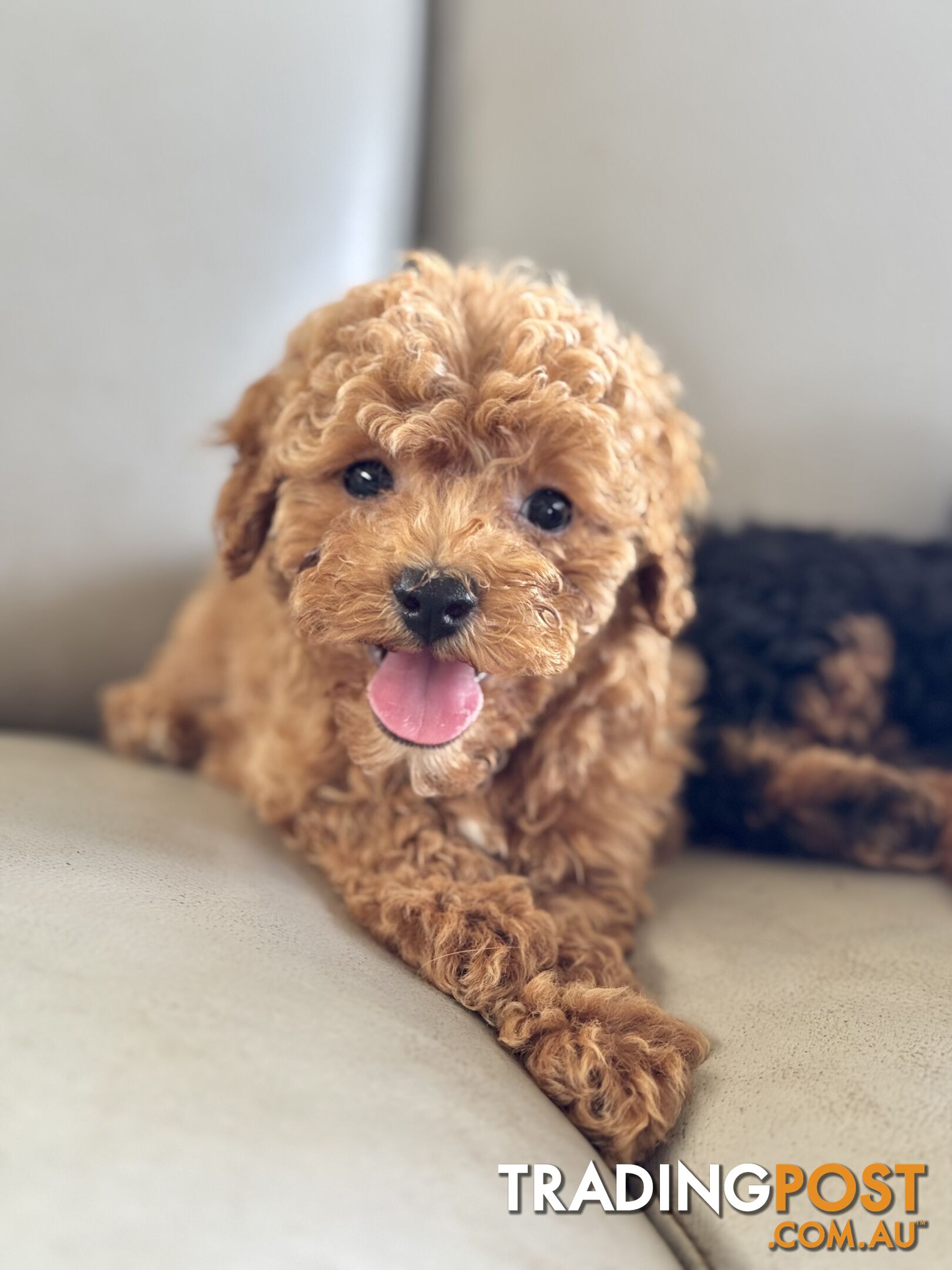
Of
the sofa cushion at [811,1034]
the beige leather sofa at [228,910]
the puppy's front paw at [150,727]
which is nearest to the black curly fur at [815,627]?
the beige leather sofa at [228,910]

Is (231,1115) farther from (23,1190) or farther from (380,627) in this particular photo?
(380,627)

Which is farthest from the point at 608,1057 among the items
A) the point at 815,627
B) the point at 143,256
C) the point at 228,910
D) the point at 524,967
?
the point at 143,256

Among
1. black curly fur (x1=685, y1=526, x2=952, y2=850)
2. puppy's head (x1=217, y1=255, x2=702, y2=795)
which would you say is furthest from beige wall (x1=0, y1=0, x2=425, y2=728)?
black curly fur (x1=685, y1=526, x2=952, y2=850)

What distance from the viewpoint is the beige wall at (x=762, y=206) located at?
209 centimetres

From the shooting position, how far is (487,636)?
4.37 feet

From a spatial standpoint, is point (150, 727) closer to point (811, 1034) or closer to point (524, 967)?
point (524, 967)

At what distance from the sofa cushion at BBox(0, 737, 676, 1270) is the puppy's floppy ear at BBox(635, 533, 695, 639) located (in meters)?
0.66

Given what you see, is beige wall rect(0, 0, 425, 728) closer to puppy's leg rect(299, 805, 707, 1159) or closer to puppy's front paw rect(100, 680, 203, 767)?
puppy's front paw rect(100, 680, 203, 767)

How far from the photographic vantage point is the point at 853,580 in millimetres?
2135

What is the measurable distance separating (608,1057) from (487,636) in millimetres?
514

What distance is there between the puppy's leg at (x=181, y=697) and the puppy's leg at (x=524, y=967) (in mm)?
595

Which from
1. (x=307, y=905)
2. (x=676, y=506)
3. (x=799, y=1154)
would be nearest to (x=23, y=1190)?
(x=307, y=905)

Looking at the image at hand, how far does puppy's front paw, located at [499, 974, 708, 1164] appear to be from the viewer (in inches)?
45.2
